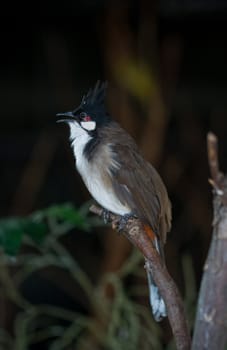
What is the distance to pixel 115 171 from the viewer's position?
2.21 m

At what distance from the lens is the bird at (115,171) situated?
81.0 inches

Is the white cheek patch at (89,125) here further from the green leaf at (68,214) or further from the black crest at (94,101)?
the green leaf at (68,214)

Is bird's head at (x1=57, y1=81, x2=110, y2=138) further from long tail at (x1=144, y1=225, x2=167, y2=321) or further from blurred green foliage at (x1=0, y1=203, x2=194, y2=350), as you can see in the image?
long tail at (x1=144, y1=225, x2=167, y2=321)

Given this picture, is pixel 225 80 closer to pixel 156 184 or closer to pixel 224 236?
pixel 156 184

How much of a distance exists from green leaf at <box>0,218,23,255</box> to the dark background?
4.74 feet

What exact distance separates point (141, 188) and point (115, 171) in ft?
0.40

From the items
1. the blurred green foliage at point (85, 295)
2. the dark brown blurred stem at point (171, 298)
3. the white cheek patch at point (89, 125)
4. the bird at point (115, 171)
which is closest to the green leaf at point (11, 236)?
the blurred green foliage at point (85, 295)

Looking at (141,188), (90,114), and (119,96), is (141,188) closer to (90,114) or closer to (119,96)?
(90,114)

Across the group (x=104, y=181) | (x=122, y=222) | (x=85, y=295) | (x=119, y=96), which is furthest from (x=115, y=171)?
(x=85, y=295)

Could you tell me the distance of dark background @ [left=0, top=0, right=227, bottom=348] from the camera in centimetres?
374

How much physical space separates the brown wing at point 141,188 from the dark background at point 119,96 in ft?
4.73

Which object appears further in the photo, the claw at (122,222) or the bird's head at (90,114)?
the bird's head at (90,114)

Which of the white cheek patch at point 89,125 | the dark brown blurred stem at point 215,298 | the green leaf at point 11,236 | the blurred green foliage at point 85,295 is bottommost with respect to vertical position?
the blurred green foliage at point 85,295

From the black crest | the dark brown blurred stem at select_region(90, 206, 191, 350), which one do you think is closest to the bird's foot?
the dark brown blurred stem at select_region(90, 206, 191, 350)
